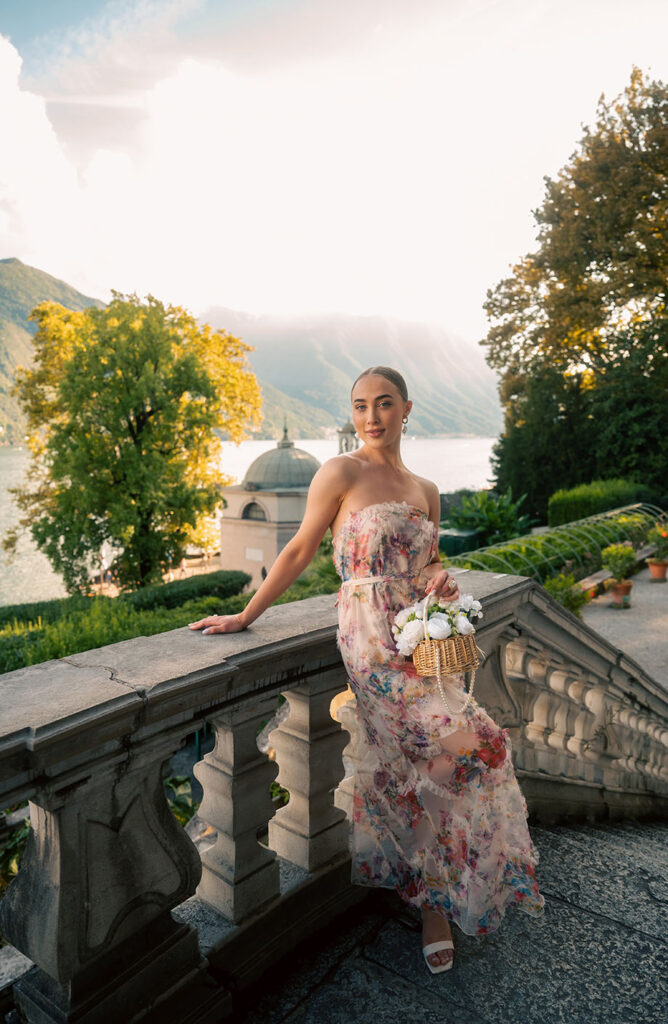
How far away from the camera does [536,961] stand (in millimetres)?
2406

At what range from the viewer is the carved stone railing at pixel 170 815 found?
64.4 inches

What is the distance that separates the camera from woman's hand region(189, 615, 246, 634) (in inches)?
A: 92.4

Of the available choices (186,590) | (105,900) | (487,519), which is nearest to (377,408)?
(105,900)

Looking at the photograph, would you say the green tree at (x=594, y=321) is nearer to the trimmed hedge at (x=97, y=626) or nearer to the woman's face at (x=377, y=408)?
the trimmed hedge at (x=97, y=626)

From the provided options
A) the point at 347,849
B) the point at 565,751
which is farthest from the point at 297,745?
the point at 565,751

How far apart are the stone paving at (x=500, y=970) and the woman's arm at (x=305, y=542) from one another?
124cm

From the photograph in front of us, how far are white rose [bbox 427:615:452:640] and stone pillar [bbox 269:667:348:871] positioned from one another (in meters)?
0.44

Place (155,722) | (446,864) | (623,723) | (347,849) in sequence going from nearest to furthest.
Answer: (155,722) < (446,864) < (347,849) < (623,723)

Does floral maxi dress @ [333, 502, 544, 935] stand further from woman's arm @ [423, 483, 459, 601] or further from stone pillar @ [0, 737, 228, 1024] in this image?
stone pillar @ [0, 737, 228, 1024]

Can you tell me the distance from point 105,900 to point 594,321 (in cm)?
2745

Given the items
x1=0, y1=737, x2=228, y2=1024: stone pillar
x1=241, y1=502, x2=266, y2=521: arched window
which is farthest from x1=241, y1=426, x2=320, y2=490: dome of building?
x1=0, y1=737, x2=228, y2=1024: stone pillar

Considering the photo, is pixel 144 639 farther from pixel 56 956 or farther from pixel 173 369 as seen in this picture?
pixel 173 369

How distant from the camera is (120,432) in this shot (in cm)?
2273

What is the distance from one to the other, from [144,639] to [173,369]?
22368 millimetres
